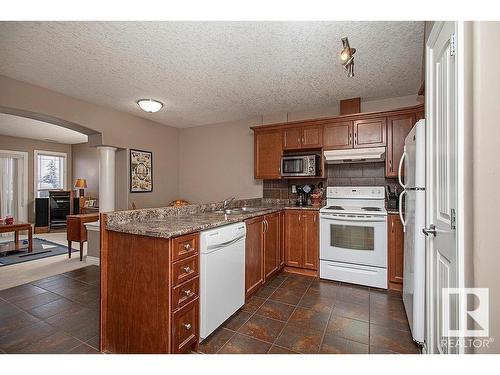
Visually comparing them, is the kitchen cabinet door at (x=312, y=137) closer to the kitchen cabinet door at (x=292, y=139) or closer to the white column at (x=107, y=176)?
the kitchen cabinet door at (x=292, y=139)

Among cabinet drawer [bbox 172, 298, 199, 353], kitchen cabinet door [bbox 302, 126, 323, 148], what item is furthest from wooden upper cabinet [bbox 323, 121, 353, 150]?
cabinet drawer [bbox 172, 298, 199, 353]

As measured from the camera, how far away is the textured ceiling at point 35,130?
477cm

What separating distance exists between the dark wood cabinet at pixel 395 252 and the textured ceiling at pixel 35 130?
6289 millimetres

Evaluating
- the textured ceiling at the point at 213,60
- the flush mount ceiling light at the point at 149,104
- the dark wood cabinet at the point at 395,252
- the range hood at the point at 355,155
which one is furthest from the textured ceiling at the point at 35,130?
the dark wood cabinet at the point at 395,252

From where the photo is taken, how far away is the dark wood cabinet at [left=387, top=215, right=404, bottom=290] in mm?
2736

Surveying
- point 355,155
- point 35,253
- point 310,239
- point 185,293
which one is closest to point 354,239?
point 310,239

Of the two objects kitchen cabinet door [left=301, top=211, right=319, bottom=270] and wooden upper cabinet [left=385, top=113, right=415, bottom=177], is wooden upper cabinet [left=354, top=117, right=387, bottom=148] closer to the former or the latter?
wooden upper cabinet [left=385, top=113, right=415, bottom=177]

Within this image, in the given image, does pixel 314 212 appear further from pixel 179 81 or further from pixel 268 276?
→ pixel 179 81

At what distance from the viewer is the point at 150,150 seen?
454 cm

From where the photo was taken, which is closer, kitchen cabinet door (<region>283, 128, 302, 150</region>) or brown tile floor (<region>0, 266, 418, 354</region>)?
brown tile floor (<region>0, 266, 418, 354</region>)

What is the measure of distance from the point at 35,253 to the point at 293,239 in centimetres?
455

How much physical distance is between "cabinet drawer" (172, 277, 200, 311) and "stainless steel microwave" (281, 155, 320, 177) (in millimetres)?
2285
